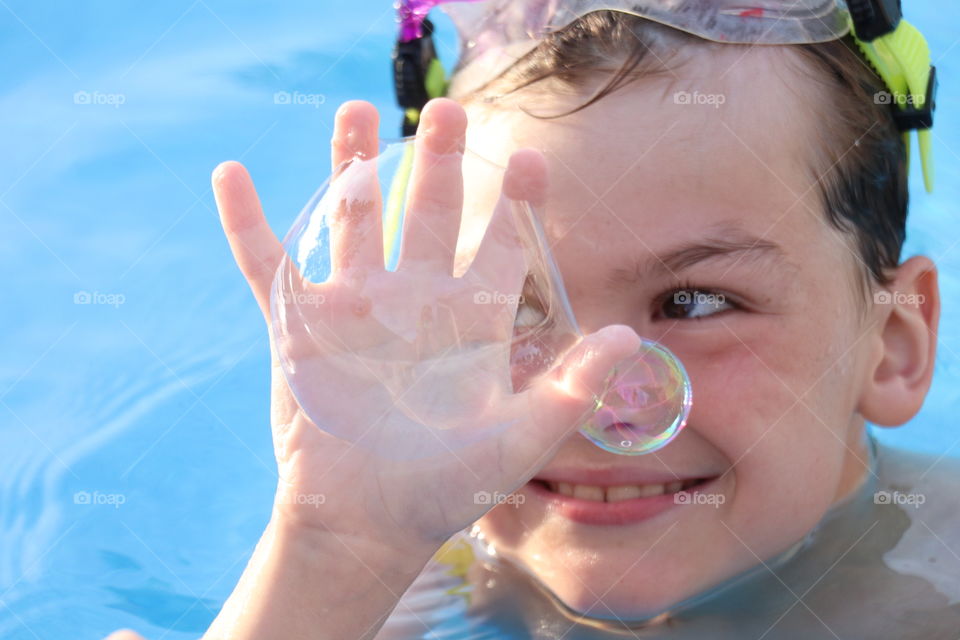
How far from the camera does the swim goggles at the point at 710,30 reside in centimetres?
203

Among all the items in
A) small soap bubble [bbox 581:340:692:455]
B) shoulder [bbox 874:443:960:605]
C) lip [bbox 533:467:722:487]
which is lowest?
shoulder [bbox 874:443:960:605]

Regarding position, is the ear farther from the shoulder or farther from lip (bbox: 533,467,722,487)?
lip (bbox: 533,467,722,487)

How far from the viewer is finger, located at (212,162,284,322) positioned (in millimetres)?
1802

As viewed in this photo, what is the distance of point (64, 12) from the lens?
4.42 meters

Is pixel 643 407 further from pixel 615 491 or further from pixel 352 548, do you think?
pixel 352 548

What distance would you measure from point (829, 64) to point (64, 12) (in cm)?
319

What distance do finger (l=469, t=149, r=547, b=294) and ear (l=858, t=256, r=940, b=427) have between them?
79cm

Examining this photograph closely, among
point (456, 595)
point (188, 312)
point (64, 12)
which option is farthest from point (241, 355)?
point (64, 12)

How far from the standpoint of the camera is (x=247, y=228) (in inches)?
71.9

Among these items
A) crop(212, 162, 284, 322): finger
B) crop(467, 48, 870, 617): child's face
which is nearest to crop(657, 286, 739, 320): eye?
crop(467, 48, 870, 617): child's face

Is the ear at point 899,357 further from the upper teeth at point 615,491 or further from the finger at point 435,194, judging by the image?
the finger at point 435,194

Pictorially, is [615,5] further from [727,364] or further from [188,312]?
[188,312]

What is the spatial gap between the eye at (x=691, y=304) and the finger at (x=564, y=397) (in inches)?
14.2

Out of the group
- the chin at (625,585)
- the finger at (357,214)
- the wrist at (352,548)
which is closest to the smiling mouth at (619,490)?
the chin at (625,585)
